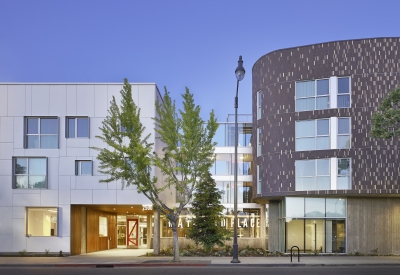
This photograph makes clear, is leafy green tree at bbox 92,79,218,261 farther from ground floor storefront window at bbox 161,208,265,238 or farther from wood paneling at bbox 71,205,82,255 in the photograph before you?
ground floor storefront window at bbox 161,208,265,238

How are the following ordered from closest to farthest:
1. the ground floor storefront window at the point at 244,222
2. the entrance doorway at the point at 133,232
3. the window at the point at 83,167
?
the window at the point at 83,167, the ground floor storefront window at the point at 244,222, the entrance doorway at the point at 133,232

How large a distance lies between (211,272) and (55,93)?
15793 mm

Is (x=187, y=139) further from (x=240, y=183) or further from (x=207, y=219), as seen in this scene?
(x=240, y=183)

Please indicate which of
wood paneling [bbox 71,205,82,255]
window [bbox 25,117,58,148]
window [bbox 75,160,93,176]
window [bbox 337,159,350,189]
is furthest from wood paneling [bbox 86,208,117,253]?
window [bbox 337,159,350,189]

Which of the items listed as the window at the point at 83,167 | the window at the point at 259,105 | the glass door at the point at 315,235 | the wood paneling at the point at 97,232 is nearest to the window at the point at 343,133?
the glass door at the point at 315,235

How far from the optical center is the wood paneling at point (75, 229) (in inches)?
1164

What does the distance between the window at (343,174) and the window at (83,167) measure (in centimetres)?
1486

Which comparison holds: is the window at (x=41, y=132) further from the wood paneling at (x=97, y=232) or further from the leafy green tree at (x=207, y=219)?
the leafy green tree at (x=207, y=219)

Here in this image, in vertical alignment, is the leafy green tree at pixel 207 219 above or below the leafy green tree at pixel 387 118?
below

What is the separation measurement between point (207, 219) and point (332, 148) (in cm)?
880

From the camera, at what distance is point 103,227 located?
3775cm

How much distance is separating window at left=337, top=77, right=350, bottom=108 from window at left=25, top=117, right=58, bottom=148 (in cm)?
1725

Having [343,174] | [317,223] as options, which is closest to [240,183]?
[317,223]

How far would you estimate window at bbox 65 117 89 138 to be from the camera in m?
29.6
